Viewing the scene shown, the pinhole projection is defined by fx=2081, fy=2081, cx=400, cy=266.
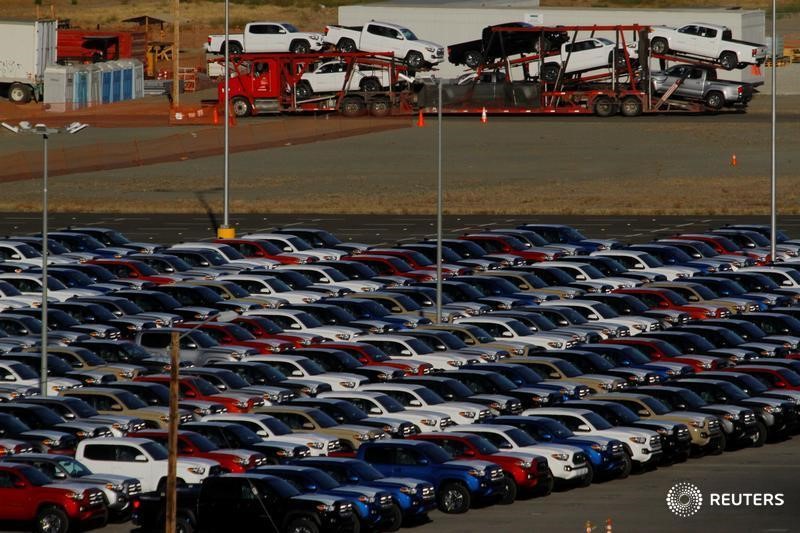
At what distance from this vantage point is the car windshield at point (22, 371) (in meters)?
46.4

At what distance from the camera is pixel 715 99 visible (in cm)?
10762

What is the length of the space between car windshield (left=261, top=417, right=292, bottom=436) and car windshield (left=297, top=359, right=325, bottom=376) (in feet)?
21.6

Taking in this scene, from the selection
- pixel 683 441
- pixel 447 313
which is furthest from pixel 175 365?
pixel 447 313

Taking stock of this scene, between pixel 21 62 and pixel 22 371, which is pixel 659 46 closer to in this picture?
pixel 21 62

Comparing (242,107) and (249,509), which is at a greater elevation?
(242,107)

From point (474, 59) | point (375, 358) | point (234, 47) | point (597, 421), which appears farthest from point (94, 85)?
point (597, 421)

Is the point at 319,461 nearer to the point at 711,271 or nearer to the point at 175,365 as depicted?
the point at 175,365

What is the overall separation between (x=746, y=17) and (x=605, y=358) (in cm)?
Answer: 7146

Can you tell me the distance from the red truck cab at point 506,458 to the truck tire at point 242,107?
73.3m

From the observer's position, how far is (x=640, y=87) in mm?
107688

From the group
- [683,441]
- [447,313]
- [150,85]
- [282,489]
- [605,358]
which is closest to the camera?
[282,489]

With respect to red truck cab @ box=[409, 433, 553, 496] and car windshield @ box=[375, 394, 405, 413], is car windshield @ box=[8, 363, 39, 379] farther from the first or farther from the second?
red truck cab @ box=[409, 433, 553, 496]

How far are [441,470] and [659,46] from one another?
245 ft

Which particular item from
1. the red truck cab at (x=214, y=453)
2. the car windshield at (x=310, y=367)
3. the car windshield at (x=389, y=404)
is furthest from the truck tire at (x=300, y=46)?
the red truck cab at (x=214, y=453)
